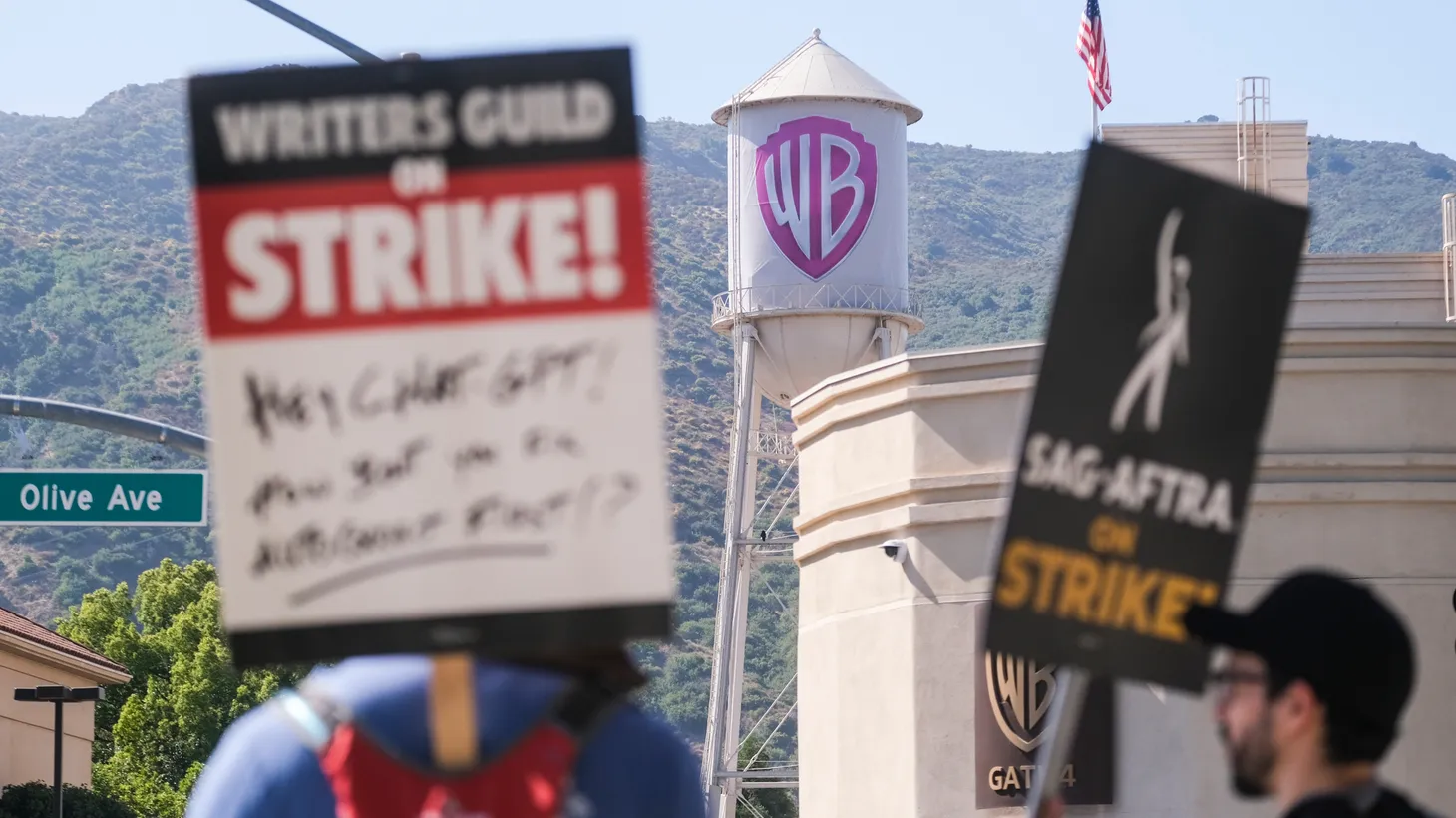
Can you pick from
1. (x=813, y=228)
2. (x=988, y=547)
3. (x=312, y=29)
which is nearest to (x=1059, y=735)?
(x=312, y=29)

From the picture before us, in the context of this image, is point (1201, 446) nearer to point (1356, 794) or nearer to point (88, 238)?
point (1356, 794)

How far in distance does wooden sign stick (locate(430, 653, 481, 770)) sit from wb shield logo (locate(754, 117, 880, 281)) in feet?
119

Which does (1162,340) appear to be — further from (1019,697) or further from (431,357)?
(1019,697)

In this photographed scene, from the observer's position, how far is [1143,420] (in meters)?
4.34

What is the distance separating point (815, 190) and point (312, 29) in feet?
79.1

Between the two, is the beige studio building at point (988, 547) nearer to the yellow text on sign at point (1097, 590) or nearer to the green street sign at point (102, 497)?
the green street sign at point (102, 497)

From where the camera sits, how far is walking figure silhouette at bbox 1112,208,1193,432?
4320mm

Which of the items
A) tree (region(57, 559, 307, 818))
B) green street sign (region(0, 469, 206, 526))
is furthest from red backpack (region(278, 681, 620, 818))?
tree (region(57, 559, 307, 818))

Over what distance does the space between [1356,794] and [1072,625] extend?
57cm

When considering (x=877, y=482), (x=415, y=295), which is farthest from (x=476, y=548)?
(x=877, y=482)

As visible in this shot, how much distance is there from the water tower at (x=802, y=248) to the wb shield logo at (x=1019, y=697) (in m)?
16.0

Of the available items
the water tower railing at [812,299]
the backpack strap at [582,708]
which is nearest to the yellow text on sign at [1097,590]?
the backpack strap at [582,708]

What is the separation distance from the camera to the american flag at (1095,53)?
34094mm

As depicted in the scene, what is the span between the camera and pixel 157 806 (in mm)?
57094
